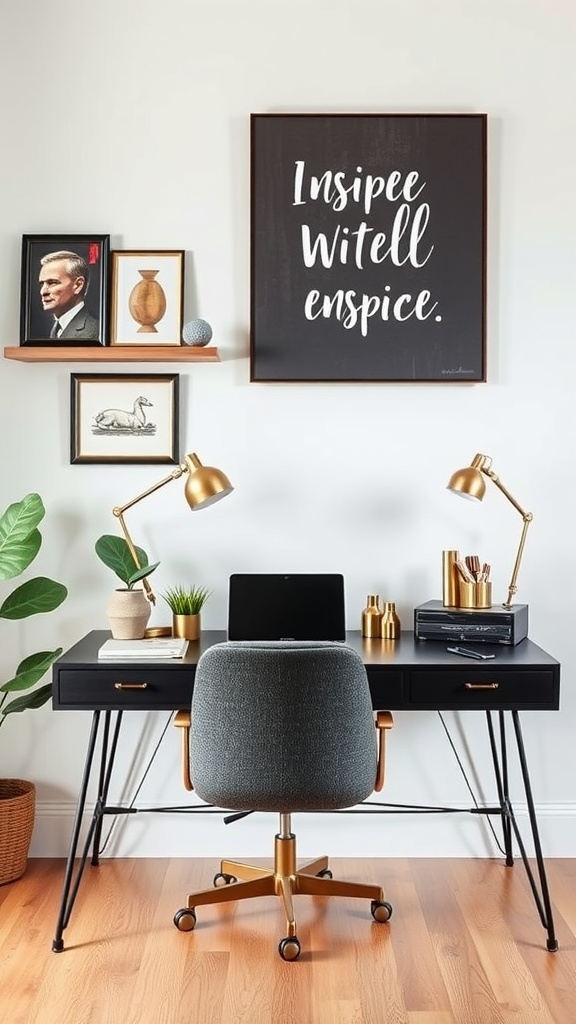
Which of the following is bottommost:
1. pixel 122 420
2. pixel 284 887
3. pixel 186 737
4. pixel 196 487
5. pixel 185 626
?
pixel 284 887

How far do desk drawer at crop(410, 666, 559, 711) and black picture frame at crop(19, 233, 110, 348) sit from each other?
1.42 m

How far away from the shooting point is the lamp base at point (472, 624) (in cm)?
297

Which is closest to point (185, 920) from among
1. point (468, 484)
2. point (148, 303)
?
point (468, 484)

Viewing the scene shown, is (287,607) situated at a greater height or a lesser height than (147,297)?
lesser

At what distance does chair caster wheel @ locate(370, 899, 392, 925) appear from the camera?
2848 millimetres

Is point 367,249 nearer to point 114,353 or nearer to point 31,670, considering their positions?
point 114,353

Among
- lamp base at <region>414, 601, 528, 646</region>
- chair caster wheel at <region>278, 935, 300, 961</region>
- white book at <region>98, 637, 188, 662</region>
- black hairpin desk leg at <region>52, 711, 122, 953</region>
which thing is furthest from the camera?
lamp base at <region>414, 601, 528, 646</region>

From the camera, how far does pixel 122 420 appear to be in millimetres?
3318

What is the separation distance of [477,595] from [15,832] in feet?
4.99

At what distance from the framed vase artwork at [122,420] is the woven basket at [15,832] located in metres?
1.04

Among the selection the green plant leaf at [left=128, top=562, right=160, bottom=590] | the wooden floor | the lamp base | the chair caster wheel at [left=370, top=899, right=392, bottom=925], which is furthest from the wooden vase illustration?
the chair caster wheel at [left=370, top=899, right=392, bottom=925]

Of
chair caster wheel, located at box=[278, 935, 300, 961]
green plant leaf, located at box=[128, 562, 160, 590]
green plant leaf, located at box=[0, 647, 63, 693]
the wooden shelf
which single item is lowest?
chair caster wheel, located at box=[278, 935, 300, 961]

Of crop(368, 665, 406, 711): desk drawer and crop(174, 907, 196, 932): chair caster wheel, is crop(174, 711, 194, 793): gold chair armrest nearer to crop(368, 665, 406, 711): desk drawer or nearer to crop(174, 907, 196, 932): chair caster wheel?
crop(174, 907, 196, 932): chair caster wheel

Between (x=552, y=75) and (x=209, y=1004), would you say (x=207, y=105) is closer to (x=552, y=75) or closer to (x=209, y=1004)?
(x=552, y=75)
